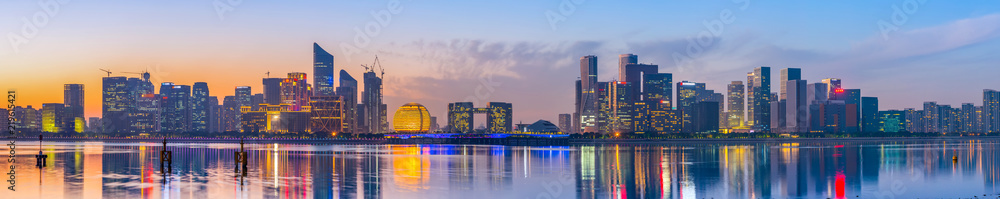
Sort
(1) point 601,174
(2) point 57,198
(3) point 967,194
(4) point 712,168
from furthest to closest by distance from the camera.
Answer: (4) point 712,168
(1) point 601,174
(3) point 967,194
(2) point 57,198

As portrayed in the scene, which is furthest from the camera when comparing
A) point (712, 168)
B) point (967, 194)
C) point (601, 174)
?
point (712, 168)

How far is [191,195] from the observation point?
59.4 metres

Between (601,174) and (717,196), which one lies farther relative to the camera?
(601,174)

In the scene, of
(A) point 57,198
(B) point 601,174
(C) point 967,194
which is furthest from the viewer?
(B) point 601,174

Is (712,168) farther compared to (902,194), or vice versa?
(712,168)

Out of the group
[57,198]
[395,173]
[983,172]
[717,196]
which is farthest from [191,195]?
[983,172]

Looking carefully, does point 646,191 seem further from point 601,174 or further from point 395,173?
point 395,173

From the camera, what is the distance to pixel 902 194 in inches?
2502

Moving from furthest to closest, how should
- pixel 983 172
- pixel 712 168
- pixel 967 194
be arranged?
pixel 712 168 → pixel 983 172 → pixel 967 194

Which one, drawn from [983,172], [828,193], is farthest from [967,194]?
[983,172]

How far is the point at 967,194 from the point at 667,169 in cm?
3521

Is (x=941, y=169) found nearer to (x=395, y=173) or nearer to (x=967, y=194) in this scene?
(x=967, y=194)

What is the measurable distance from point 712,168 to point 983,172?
92.3ft

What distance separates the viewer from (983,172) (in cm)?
8962
